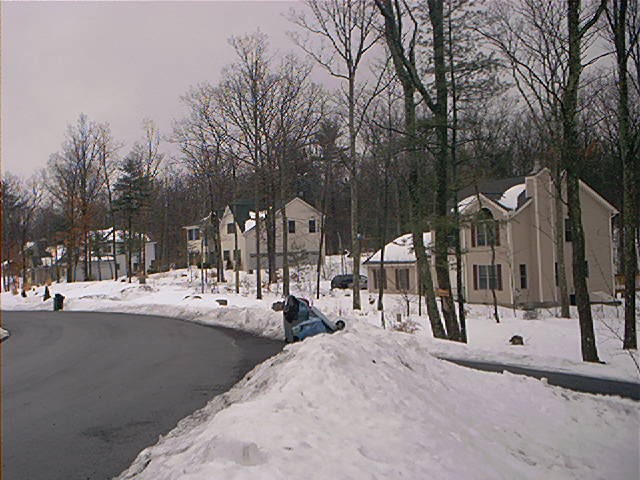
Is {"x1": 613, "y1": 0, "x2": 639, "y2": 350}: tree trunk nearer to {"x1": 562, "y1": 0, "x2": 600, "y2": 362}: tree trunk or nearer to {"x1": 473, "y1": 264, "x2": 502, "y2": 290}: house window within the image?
{"x1": 562, "y1": 0, "x2": 600, "y2": 362}: tree trunk

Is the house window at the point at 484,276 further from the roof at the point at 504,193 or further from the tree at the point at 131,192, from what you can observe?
the tree at the point at 131,192

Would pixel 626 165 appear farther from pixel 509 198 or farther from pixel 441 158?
pixel 509 198

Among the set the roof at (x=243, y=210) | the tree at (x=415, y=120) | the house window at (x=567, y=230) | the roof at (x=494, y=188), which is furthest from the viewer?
the roof at (x=243, y=210)

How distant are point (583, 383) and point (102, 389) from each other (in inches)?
346

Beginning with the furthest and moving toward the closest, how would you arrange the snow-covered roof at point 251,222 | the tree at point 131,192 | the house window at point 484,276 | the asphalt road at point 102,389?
the snow-covered roof at point 251,222
the tree at point 131,192
the house window at point 484,276
the asphalt road at point 102,389

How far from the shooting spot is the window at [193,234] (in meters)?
67.9

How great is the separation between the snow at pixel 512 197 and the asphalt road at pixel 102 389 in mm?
21376

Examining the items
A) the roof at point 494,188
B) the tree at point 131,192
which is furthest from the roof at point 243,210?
the roof at point 494,188

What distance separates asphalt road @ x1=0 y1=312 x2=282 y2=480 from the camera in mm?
7207

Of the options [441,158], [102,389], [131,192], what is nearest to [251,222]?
[131,192]

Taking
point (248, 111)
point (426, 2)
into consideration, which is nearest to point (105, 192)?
point (248, 111)

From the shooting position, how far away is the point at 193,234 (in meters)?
69.1

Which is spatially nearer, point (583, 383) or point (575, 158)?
point (583, 383)

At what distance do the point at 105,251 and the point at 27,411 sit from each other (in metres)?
66.0
